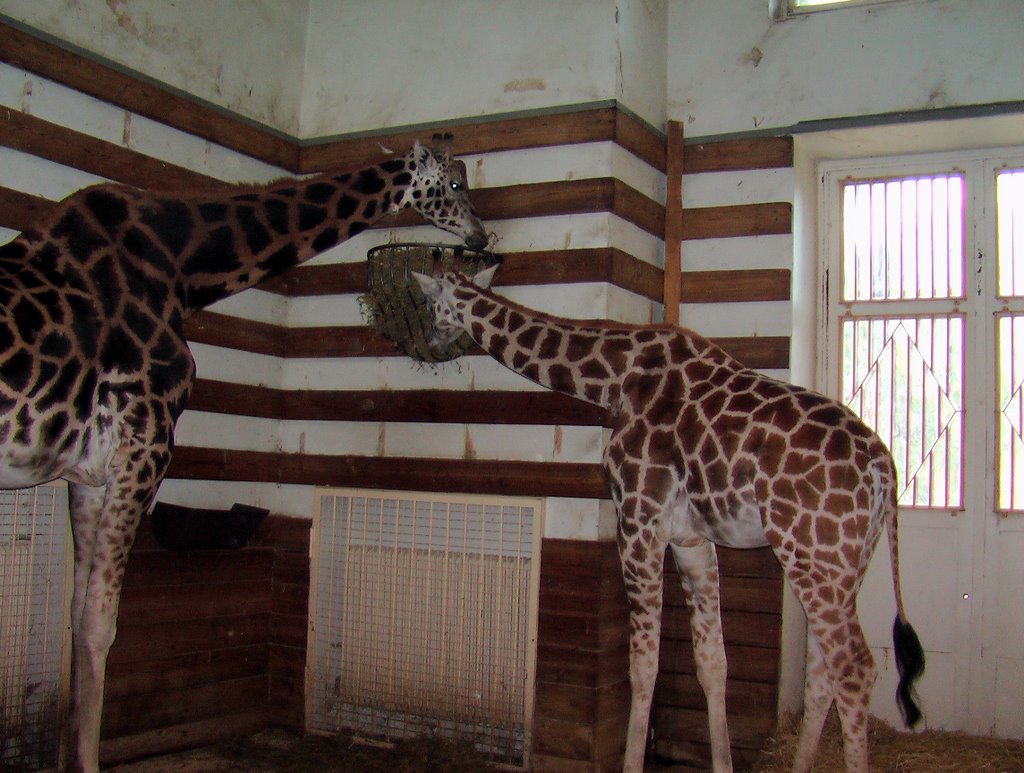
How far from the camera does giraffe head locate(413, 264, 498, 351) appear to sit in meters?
4.39

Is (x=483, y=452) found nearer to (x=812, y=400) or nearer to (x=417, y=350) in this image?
(x=417, y=350)

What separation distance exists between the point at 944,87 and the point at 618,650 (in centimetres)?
Result: 295

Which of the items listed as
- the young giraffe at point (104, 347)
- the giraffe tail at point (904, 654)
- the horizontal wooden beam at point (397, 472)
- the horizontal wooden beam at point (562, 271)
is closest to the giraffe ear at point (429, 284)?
the horizontal wooden beam at point (562, 271)

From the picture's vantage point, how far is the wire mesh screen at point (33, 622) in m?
4.02

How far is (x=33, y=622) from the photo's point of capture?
411cm

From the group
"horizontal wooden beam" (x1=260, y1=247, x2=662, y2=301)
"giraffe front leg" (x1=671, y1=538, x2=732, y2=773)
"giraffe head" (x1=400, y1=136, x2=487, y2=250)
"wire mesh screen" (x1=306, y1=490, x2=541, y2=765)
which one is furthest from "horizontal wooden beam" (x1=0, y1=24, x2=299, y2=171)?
"giraffe front leg" (x1=671, y1=538, x2=732, y2=773)

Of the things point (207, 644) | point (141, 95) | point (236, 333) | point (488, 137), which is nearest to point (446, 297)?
point (488, 137)

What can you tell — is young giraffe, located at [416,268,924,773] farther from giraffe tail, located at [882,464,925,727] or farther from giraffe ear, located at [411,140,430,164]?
giraffe ear, located at [411,140,430,164]

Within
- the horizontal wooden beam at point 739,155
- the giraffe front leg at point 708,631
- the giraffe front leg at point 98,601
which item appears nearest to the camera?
the giraffe front leg at point 98,601

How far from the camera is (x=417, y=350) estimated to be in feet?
15.2

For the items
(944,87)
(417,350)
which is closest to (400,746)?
(417,350)

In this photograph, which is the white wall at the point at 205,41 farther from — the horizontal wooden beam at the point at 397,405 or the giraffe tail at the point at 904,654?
the giraffe tail at the point at 904,654

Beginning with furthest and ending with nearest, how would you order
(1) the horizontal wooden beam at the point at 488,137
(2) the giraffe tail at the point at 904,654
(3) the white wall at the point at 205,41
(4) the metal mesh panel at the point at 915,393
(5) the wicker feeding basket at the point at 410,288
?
(4) the metal mesh panel at the point at 915,393
(1) the horizontal wooden beam at the point at 488,137
(5) the wicker feeding basket at the point at 410,288
(3) the white wall at the point at 205,41
(2) the giraffe tail at the point at 904,654

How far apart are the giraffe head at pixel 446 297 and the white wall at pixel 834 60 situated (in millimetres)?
1444
